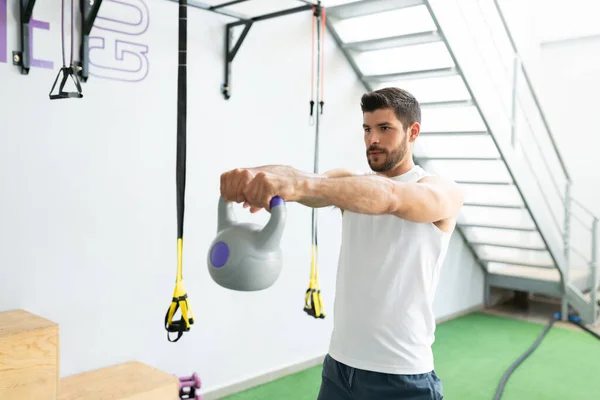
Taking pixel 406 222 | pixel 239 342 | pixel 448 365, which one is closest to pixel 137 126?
pixel 239 342

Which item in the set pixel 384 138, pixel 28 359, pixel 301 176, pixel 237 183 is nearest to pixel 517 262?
pixel 384 138

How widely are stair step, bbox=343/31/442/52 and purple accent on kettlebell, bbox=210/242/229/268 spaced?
2521 mm

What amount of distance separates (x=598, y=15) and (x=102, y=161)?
5418 millimetres

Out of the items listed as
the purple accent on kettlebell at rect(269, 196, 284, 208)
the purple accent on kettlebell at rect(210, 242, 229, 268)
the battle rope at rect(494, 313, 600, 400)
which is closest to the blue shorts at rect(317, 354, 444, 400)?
the purple accent on kettlebell at rect(210, 242, 229, 268)

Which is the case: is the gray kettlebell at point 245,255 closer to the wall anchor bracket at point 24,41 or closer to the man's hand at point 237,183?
the man's hand at point 237,183

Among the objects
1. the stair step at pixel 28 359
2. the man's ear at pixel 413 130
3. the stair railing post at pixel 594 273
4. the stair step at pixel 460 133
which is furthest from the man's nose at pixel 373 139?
the stair railing post at pixel 594 273

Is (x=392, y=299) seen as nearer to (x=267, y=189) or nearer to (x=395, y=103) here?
(x=395, y=103)

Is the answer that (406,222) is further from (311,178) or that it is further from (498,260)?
(498,260)

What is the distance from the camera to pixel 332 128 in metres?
4.04

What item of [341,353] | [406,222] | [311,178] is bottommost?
[341,353]

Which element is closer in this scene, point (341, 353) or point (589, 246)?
point (341, 353)

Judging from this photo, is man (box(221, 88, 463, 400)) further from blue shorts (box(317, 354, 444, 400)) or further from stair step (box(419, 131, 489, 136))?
stair step (box(419, 131, 489, 136))

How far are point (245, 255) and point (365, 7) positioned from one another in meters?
2.73

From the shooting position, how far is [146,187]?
9.64 ft
